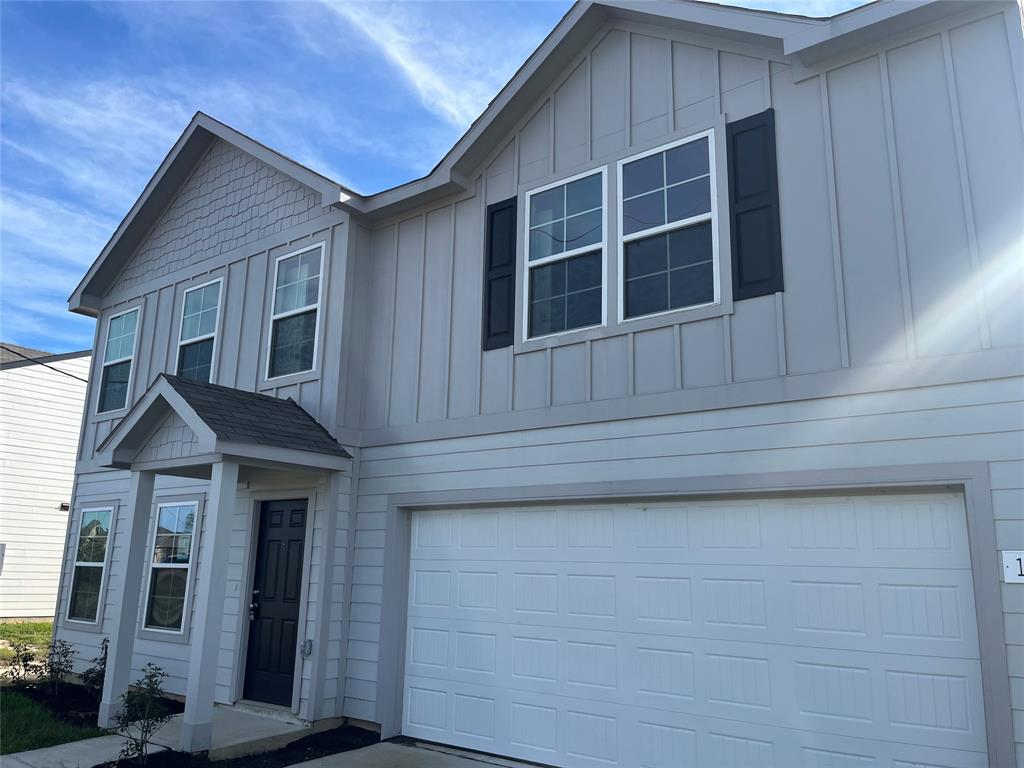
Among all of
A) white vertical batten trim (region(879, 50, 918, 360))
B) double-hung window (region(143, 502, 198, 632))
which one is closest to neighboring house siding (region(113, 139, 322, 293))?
double-hung window (region(143, 502, 198, 632))

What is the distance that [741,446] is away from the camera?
18.5 feet

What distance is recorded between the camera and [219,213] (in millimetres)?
10328

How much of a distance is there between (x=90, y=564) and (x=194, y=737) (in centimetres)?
543

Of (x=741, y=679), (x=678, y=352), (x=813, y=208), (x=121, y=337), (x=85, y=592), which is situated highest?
(x=121, y=337)

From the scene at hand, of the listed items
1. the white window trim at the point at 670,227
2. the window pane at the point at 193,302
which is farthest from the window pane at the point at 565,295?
the window pane at the point at 193,302

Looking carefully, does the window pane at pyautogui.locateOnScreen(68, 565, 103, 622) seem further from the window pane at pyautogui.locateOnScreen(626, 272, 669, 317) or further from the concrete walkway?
the window pane at pyautogui.locateOnScreen(626, 272, 669, 317)

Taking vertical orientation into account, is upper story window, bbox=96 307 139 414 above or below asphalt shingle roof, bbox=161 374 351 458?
above

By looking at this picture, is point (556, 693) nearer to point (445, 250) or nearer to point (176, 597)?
point (445, 250)

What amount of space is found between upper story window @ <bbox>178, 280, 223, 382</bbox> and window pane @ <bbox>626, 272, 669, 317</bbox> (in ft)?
19.2

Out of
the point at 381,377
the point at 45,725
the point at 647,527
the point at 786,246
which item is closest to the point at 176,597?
the point at 45,725

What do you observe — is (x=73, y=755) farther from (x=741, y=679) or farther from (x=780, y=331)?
(x=780, y=331)

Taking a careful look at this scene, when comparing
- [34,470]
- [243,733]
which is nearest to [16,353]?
[34,470]

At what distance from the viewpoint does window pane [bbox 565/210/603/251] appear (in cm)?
687

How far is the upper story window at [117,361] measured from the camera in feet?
36.5
